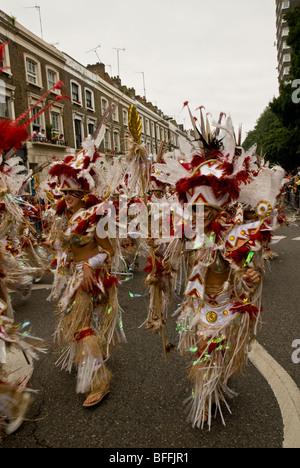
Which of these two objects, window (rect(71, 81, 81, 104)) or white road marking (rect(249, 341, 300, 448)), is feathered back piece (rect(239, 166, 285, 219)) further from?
window (rect(71, 81, 81, 104))

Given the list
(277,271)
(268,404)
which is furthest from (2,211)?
(277,271)

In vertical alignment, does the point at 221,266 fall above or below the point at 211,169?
below

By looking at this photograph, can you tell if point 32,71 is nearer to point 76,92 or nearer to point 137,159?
point 76,92

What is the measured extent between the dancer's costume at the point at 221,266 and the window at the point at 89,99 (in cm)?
2613

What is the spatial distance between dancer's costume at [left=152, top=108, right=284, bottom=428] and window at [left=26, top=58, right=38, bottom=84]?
20.9 metres

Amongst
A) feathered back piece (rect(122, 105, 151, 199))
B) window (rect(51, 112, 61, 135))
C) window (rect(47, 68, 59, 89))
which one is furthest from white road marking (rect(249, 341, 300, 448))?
window (rect(47, 68, 59, 89))

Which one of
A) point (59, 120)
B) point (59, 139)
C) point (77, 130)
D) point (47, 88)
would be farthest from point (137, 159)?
point (77, 130)

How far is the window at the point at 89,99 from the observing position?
26344 millimetres

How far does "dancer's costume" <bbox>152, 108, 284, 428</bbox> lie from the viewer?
7.74 feet

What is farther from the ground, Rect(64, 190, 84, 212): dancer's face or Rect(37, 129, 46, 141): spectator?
Rect(37, 129, 46, 141): spectator

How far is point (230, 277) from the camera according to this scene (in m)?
2.53

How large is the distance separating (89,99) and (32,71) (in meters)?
6.75

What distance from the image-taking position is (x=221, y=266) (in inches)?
99.2

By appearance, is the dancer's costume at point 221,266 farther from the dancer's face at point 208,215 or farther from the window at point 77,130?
the window at point 77,130
